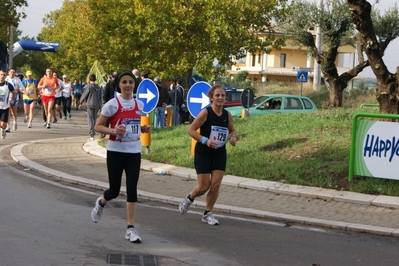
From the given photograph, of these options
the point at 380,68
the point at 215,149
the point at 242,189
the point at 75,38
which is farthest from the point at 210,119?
the point at 75,38

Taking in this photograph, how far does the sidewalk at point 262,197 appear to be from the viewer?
9625 mm

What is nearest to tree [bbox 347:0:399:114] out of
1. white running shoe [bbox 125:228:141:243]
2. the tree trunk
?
white running shoe [bbox 125:228:141:243]

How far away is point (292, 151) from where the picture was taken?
13.7 metres

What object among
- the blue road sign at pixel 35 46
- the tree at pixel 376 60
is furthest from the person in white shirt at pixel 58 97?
the blue road sign at pixel 35 46

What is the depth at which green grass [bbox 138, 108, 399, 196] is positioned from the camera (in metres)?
11.8

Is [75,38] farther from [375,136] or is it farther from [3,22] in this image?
[375,136]

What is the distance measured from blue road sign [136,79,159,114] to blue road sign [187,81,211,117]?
5.67ft

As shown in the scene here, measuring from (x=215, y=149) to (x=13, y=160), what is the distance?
23.1ft

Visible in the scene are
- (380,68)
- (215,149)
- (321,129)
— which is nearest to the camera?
(215,149)

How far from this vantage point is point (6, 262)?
21.2ft

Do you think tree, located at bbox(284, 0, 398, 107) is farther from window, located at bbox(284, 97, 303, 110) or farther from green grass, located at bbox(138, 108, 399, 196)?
green grass, located at bbox(138, 108, 399, 196)

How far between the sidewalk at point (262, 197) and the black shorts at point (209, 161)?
1.31 meters

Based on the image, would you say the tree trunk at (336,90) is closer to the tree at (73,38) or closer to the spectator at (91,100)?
the spectator at (91,100)

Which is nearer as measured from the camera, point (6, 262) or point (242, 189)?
point (6, 262)
